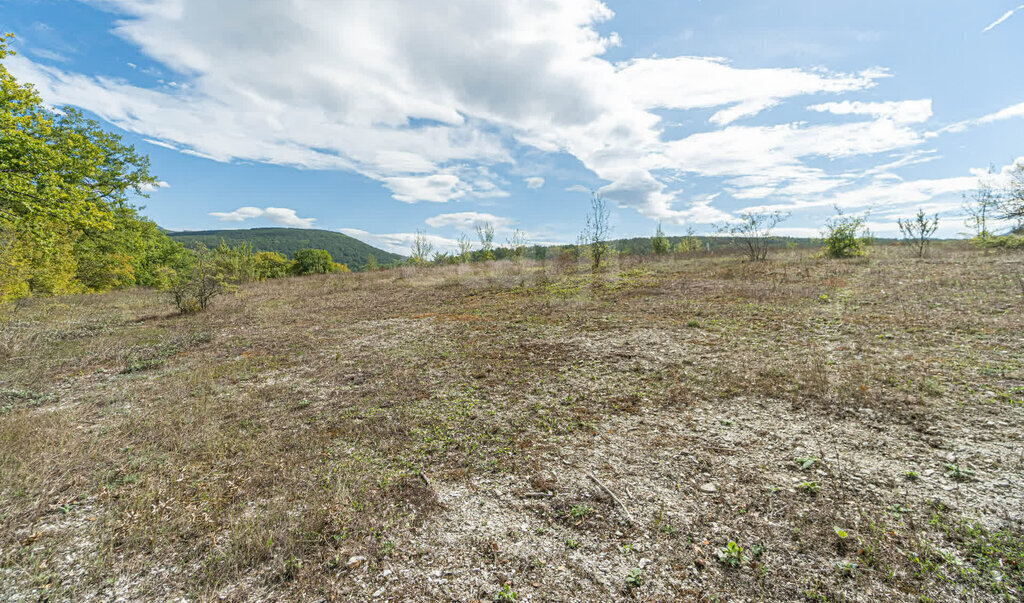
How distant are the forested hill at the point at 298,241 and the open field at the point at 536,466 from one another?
437 feet

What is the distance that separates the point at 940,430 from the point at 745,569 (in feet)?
14.1

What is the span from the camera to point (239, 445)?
17.0 feet

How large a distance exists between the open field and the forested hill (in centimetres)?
13334

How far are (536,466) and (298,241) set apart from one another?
174449 mm

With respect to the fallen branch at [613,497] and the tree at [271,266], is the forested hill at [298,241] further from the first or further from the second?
the fallen branch at [613,497]

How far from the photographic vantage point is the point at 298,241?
150875mm

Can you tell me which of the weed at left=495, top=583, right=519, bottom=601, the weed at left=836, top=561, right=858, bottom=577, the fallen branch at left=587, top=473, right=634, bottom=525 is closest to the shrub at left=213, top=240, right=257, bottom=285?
the fallen branch at left=587, top=473, right=634, bottom=525

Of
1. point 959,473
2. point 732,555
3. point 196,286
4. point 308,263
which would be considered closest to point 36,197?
point 196,286

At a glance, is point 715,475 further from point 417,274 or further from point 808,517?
point 417,274

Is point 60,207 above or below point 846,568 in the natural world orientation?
above

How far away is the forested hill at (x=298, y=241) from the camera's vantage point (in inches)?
5413

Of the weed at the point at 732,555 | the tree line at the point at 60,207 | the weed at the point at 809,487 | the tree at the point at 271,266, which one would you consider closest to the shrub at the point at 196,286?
the tree line at the point at 60,207

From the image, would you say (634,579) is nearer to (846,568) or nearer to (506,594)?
(506,594)

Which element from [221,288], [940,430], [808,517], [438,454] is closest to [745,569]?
[808,517]
